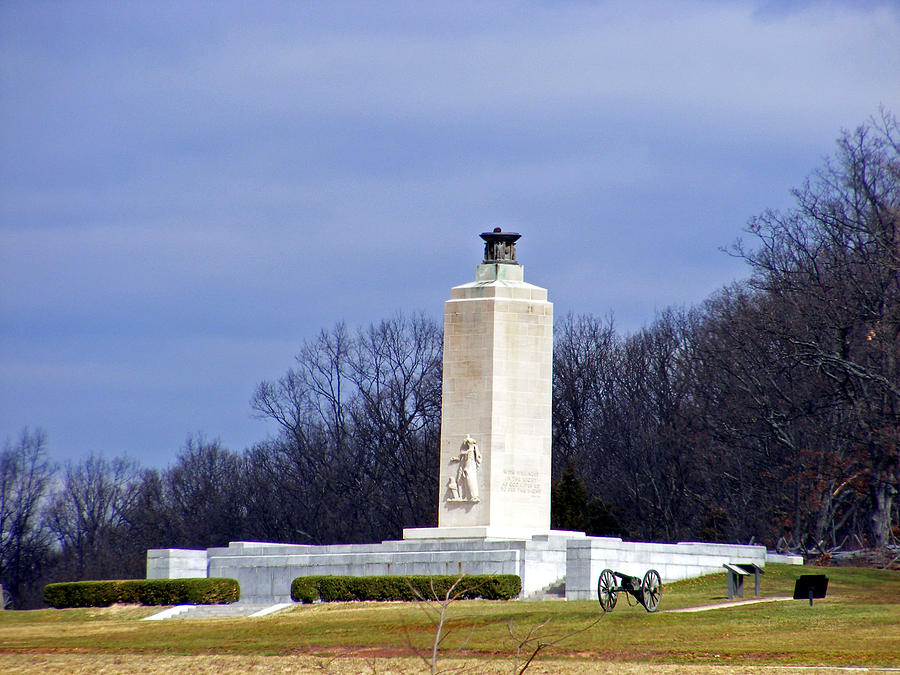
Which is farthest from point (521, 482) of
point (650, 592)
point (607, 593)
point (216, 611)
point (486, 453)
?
point (607, 593)

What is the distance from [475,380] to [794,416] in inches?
624

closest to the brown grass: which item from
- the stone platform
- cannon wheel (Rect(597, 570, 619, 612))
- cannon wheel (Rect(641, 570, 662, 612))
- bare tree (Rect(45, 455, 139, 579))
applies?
cannon wheel (Rect(597, 570, 619, 612))

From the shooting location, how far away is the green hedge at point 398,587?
1248 inches

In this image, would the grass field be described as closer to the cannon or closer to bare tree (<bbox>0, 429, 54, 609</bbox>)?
the cannon

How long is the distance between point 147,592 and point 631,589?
15.2 meters

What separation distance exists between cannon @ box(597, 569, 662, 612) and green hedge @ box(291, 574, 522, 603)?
406cm

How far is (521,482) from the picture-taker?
3731 cm

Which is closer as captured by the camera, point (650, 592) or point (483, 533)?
point (650, 592)

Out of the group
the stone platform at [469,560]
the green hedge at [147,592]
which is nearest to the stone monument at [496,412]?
the stone platform at [469,560]

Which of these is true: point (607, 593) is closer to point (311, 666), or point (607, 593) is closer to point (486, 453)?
point (311, 666)

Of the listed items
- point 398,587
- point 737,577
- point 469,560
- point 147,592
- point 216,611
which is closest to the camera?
point 737,577

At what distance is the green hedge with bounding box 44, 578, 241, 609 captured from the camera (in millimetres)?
35938

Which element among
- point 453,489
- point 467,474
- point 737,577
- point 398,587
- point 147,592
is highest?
point 467,474

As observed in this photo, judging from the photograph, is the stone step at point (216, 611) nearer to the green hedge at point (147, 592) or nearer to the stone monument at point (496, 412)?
the green hedge at point (147, 592)
